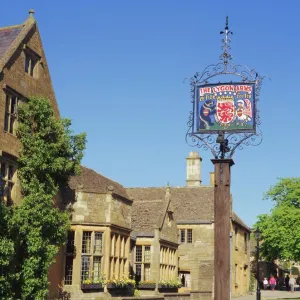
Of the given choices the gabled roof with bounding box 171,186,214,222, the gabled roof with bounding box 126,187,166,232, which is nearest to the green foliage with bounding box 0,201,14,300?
the gabled roof with bounding box 126,187,166,232

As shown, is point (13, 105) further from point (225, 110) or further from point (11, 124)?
point (225, 110)

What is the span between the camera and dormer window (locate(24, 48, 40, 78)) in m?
24.2

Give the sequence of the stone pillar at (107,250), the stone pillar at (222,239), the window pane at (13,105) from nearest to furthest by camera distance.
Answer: the stone pillar at (222,239), the window pane at (13,105), the stone pillar at (107,250)

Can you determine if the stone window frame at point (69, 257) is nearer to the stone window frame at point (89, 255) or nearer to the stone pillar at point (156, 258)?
the stone window frame at point (89, 255)

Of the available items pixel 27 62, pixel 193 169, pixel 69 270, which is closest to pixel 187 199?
pixel 193 169

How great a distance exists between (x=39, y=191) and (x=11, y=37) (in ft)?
22.0

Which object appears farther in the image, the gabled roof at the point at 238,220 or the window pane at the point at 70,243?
the gabled roof at the point at 238,220

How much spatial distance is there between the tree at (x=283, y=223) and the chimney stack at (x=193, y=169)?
7305 mm

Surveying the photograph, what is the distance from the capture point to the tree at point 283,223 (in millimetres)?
49875

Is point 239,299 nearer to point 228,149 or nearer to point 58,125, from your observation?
point 58,125

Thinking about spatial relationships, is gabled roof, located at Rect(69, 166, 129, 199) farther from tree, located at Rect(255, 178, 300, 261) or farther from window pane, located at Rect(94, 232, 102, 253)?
tree, located at Rect(255, 178, 300, 261)

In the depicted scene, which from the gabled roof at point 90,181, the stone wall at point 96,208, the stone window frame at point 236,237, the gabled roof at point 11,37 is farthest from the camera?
the stone window frame at point 236,237

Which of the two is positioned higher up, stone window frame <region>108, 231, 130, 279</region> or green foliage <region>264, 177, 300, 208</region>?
green foliage <region>264, 177, 300, 208</region>

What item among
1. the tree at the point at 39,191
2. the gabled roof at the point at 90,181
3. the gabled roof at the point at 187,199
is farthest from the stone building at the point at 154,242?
the tree at the point at 39,191
